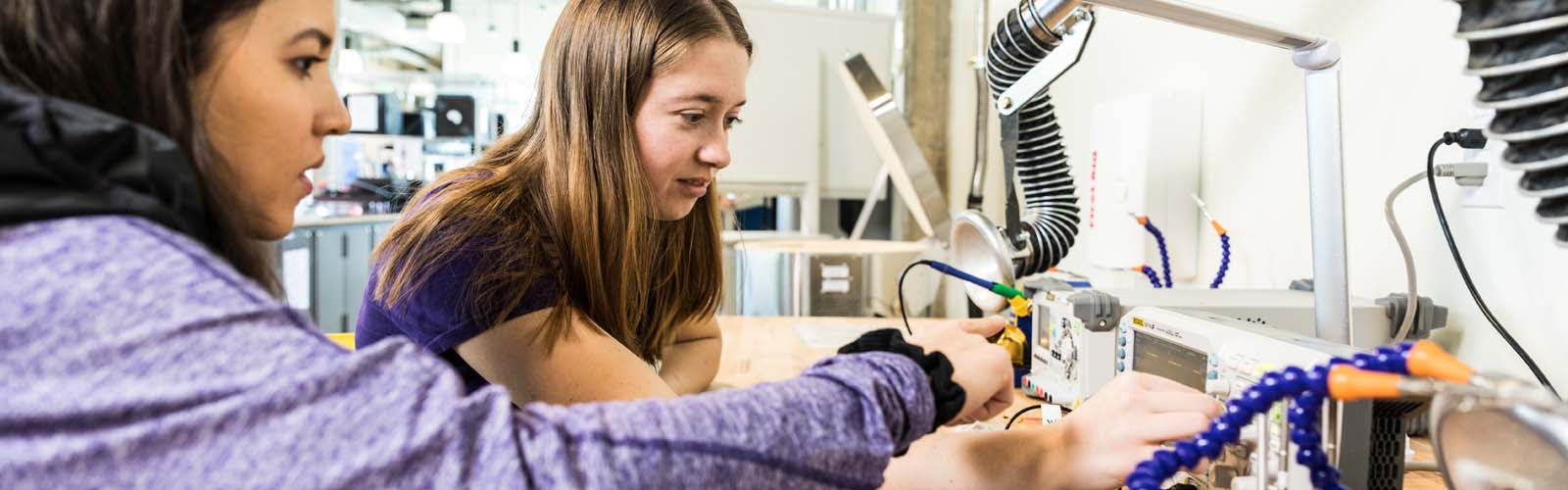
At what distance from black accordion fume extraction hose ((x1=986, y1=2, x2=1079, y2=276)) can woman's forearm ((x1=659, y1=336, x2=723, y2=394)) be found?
0.48 m

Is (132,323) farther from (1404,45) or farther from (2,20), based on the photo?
(1404,45)

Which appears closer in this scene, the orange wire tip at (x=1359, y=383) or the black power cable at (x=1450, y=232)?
the orange wire tip at (x=1359, y=383)

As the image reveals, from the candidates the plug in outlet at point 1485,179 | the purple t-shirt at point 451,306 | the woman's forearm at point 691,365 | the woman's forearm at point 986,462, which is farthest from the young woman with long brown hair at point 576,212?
the plug in outlet at point 1485,179

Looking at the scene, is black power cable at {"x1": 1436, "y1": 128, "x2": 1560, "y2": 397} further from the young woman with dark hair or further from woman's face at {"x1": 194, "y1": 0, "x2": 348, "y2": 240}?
woman's face at {"x1": 194, "y1": 0, "x2": 348, "y2": 240}

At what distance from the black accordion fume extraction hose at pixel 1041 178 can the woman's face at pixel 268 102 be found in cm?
99

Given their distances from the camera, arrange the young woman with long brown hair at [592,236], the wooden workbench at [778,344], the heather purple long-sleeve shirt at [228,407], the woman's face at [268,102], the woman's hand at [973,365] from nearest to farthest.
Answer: the heather purple long-sleeve shirt at [228,407]
the woman's face at [268,102]
the woman's hand at [973,365]
the young woman with long brown hair at [592,236]
the wooden workbench at [778,344]

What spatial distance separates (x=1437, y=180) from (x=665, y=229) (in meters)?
0.98

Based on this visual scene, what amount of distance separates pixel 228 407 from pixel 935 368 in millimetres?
366

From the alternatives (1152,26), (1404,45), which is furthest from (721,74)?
(1152,26)

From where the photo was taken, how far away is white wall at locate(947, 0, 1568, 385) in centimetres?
106

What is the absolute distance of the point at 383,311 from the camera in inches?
39.4

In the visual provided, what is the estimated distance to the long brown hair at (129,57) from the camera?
0.44 meters

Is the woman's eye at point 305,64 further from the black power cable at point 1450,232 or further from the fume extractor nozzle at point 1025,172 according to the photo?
the black power cable at point 1450,232

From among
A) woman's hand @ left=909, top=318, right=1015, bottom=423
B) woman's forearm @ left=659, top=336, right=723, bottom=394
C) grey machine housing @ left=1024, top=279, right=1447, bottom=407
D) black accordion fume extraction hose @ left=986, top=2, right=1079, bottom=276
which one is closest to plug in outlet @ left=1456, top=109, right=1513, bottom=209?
grey machine housing @ left=1024, top=279, right=1447, bottom=407
